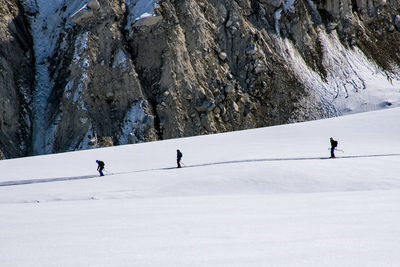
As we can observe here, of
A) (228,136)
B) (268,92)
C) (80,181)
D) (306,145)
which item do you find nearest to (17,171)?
(80,181)

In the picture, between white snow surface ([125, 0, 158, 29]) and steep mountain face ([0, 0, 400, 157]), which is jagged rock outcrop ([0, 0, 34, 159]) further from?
white snow surface ([125, 0, 158, 29])

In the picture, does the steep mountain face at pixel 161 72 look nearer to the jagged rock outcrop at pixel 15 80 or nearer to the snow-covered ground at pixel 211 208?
the jagged rock outcrop at pixel 15 80

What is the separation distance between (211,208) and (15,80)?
25.7 m

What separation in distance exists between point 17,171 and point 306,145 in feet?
39.0

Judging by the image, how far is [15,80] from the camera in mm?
26359

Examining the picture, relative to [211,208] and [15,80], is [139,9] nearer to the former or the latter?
[15,80]

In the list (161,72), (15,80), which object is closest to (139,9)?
(161,72)

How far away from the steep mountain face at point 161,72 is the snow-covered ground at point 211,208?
11.2 metres

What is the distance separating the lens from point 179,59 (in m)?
28.0

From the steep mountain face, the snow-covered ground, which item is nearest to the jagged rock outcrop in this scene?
the steep mountain face

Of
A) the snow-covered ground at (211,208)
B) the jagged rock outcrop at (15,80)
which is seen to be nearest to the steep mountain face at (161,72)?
the jagged rock outcrop at (15,80)

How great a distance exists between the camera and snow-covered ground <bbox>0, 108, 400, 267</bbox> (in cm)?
316

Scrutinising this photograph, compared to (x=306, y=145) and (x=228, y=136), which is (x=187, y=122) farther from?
(x=306, y=145)

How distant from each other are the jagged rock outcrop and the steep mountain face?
0.08 m
